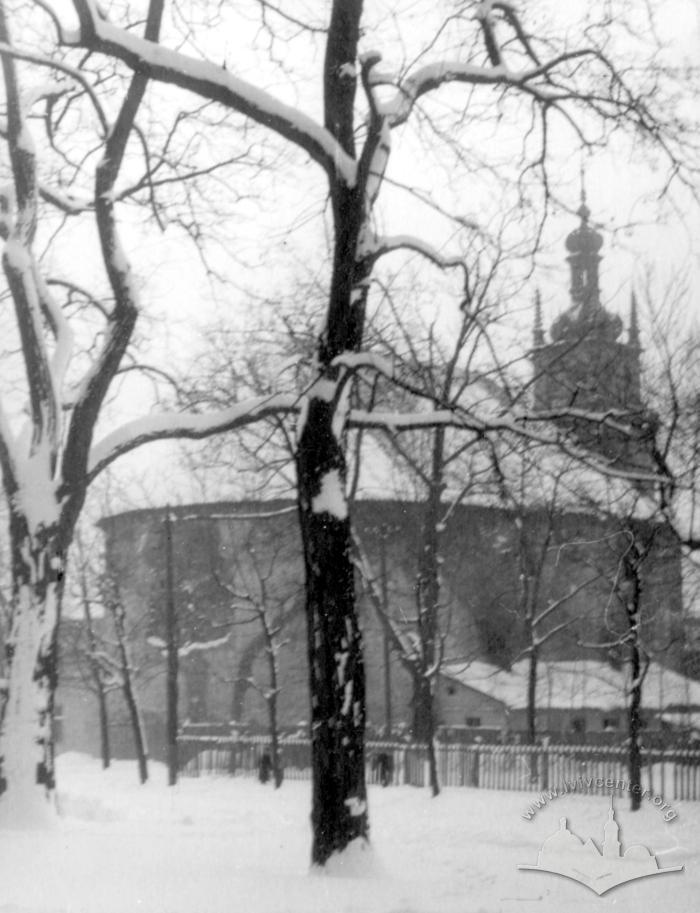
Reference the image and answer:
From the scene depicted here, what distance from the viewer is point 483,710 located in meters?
41.8

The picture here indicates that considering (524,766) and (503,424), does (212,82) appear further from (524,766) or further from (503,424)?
(524,766)

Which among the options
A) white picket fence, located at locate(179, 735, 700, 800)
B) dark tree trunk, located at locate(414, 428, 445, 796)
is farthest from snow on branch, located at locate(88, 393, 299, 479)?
white picket fence, located at locate(179, 735, 700, 800)

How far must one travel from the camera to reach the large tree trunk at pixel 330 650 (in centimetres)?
984

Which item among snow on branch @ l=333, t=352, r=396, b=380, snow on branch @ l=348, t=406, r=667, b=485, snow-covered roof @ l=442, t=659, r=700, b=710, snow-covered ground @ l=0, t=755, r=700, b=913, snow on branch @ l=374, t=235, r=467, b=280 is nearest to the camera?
snow-covered ground @ l=0, t=755, r=700, b=913

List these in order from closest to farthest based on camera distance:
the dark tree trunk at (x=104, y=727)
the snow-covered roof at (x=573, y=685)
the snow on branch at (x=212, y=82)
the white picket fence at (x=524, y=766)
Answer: the snow on branch at (x=212, y=82) < the white picket fence at (x=524, y=766) < the dark tree trunk at (x=104, y=727) < the snow-covered roof at (x=573, y=685)

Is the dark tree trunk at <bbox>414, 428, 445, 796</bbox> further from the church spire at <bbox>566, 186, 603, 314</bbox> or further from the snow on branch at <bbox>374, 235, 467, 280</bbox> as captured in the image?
the snow on branch at <bbox>374, 235, 467, 280</bbox>

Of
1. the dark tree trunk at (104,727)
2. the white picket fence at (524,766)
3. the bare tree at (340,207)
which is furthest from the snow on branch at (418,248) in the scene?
the dark tree trunk at (104,727)

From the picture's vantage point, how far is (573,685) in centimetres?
4103

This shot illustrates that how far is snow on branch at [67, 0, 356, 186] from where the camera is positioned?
10125mm

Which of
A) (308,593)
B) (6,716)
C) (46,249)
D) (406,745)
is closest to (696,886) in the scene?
(308,593)

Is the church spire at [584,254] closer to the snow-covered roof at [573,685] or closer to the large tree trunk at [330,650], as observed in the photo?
the large tree trunk at [330,650]

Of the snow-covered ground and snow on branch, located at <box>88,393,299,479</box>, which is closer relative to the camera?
the snow-covered ground

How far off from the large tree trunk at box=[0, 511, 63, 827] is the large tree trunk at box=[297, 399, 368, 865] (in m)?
3.77

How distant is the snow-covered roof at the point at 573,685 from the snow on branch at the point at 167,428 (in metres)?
28.5
